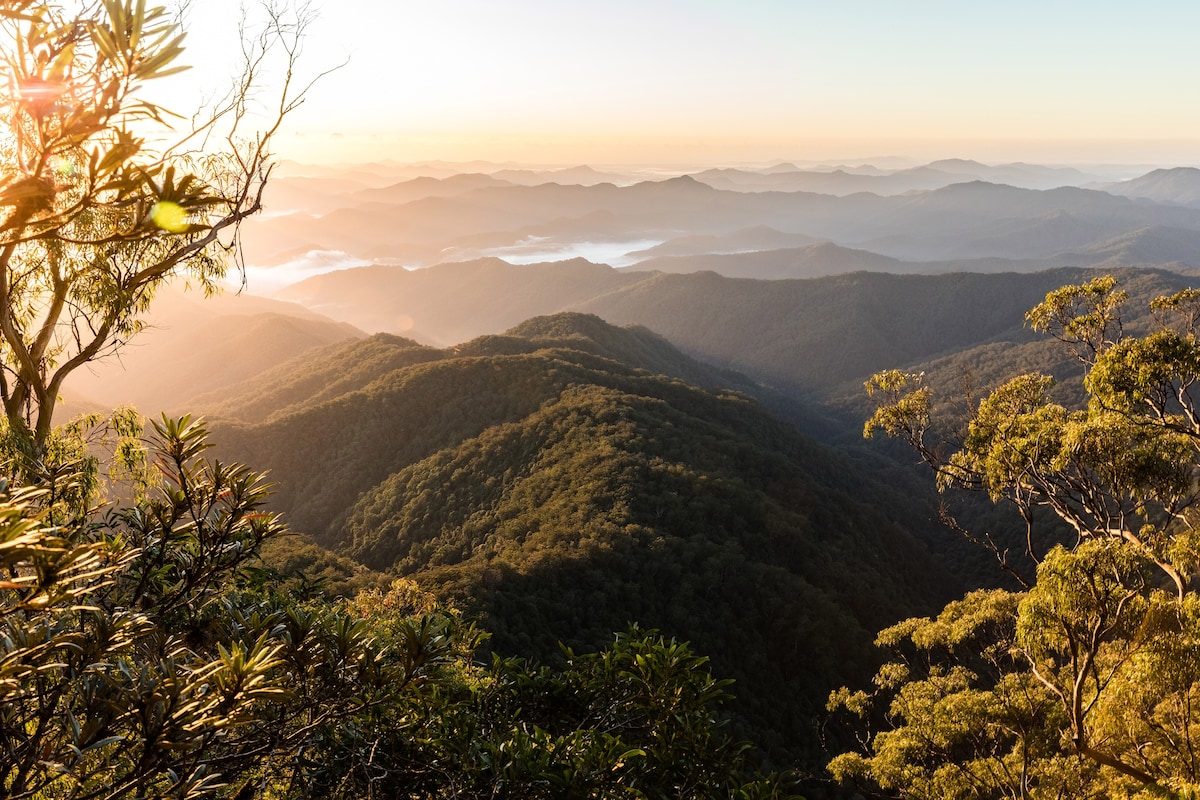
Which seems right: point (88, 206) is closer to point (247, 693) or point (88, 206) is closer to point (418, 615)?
point (247, 693)

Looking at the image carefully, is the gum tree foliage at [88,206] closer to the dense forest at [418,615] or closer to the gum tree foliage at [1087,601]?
the dense forest at [418,615]

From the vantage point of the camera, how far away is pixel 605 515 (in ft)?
183

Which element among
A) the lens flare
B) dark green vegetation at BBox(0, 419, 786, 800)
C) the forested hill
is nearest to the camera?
dark green vegetation at BBox(0, 419, 786, 800)

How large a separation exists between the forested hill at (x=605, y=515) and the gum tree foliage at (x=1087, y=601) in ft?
85.2

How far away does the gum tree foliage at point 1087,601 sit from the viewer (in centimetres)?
1087

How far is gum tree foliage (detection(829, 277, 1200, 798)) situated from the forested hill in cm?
2597

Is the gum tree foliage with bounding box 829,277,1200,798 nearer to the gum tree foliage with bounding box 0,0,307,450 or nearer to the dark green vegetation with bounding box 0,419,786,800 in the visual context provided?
the dark green vegetation with bounding box 0,419,786,800

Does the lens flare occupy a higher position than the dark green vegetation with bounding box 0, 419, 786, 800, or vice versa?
the lens flare

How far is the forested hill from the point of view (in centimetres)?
4656

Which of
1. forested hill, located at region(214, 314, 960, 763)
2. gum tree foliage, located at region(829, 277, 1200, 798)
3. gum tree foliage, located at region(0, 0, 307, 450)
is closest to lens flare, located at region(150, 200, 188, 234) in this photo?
gum tree foliage, located at region(0, 0, 307, 450)

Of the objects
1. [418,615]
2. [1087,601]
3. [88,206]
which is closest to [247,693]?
[88,206]

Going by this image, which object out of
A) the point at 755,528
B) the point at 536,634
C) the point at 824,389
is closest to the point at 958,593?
the point at 755,528

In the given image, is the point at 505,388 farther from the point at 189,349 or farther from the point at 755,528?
the point at 189,349

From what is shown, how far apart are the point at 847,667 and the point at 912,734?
3928 cm
